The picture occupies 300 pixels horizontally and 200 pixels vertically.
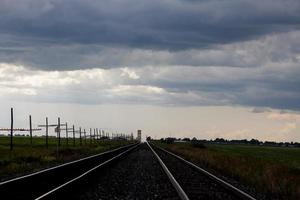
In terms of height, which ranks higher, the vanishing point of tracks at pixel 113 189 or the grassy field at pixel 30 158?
the grassy field at pixel 30 158

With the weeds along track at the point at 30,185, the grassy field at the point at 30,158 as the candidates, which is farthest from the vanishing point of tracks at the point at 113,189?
the grassy field at the point at 30,158

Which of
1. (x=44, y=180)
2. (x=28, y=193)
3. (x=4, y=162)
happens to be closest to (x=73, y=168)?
(x=4, y=162)

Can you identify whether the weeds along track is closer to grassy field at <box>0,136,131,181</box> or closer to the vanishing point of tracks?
the vanishing point of tracks

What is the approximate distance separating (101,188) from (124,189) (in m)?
0.81

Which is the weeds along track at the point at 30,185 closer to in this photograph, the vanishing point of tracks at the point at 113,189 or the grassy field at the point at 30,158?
the vanishing point of tracks at the point at 113,189

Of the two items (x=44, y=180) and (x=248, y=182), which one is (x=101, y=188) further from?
(x=248, y=182)

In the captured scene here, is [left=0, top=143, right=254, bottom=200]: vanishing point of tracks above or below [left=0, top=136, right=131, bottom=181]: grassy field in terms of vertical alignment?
below

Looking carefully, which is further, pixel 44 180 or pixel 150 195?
pixel 44 180

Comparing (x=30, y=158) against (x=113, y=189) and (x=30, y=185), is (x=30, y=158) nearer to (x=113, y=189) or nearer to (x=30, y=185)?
(x=30, y=185)

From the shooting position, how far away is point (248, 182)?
81.7 feet

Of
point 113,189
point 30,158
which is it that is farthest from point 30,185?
point 30,158

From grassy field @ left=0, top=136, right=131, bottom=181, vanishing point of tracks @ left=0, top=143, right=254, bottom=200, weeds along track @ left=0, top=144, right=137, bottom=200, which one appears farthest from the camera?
grassy field @ left=0, top=136, right=131, bottom=181

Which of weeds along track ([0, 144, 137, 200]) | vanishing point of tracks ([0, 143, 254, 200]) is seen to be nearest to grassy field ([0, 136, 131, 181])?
weeds along track ([0, 144, 137, 200])

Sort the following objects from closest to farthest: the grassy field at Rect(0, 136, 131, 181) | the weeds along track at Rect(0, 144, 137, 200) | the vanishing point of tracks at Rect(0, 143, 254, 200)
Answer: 1. the weeds along track at Rect(0, 144, 137, 200)
2. the vanishing point of tracks at Rect(0, 143, 254, 200)
3. the grassy field at Rect(0, 136, 131, 181)
